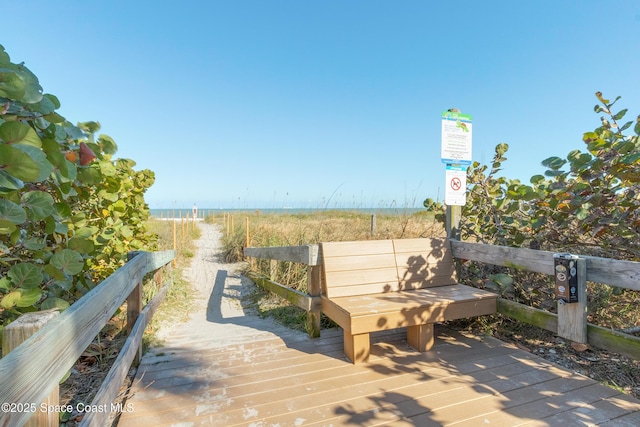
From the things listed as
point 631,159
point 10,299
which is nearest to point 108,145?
point 10,299

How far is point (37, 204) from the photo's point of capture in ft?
4.06

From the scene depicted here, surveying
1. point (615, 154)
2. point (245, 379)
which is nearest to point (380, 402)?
point (245, 379)

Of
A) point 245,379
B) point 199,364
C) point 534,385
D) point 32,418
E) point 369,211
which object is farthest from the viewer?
point 369,211

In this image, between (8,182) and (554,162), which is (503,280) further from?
(8,182)

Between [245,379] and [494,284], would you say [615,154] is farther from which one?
[245,379]

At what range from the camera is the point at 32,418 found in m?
0.84

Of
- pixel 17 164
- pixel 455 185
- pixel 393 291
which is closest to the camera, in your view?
pixel 17 164

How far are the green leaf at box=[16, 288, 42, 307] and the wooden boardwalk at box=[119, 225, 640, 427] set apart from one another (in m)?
0.91

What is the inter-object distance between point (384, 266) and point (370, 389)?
105 cm

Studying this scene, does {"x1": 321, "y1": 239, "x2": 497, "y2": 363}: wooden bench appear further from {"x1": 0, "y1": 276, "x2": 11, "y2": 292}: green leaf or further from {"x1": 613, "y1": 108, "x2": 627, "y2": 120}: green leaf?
{"x1": 0, "y1": 276, "x2": 11, "y2": 292}: green leaf

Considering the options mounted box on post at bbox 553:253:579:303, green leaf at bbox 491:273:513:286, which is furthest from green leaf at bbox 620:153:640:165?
green leaf at bbox 491:273:513:286

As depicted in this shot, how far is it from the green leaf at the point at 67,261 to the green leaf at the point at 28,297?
0.61 feet

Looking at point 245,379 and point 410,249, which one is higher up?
point 410,249

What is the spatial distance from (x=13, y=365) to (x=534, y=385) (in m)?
2.45
